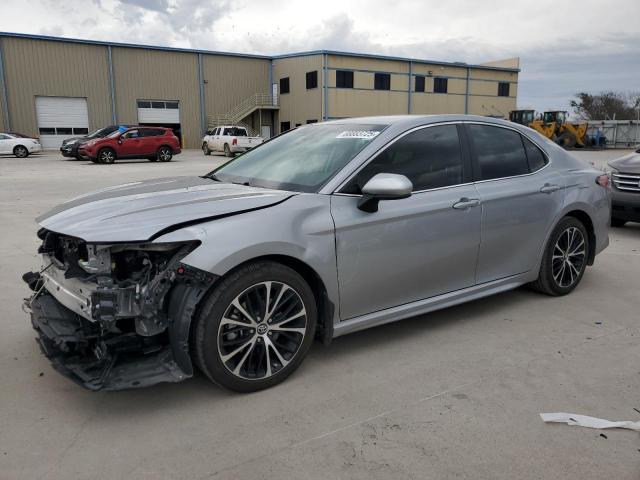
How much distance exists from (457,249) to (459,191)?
43cm

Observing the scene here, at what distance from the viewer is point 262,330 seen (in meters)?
3.14

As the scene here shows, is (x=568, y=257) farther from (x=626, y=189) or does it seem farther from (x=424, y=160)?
(x=626, y=189)

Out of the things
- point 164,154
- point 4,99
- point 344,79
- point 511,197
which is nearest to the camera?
point 511,197

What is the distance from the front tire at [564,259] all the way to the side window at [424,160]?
1297mm

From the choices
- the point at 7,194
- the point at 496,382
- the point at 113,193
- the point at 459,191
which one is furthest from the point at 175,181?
the point at 7,194

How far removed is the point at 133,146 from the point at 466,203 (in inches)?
880

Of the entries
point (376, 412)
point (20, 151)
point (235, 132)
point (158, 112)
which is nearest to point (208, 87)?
point (158, 112)

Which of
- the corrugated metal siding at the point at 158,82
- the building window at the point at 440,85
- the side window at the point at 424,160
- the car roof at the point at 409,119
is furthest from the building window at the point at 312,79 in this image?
the side window at the point at 424,160

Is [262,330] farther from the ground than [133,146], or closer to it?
closer to it

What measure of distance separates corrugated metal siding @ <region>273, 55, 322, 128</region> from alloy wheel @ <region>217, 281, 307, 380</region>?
127 ft

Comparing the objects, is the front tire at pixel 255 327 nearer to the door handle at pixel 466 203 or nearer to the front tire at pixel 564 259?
the door handle at pixel 466 203

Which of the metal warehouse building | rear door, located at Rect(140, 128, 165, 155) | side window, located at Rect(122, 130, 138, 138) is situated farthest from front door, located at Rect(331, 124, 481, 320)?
the metal warehouse building

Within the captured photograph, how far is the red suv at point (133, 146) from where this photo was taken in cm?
2294

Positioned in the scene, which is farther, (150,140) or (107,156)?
(150,140)
